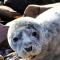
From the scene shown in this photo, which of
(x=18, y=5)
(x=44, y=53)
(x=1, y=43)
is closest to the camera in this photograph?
(x=44, y=53)

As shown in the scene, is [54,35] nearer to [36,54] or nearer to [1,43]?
[36,54]

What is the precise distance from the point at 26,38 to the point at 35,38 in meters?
0.09

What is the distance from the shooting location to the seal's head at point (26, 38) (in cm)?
270

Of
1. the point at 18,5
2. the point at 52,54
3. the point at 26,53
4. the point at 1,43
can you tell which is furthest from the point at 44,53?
the point at 18,5

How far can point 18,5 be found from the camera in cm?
538

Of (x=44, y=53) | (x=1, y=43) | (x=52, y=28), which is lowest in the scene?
(x=1, y=43)

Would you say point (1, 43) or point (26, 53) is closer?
point (26, 53)

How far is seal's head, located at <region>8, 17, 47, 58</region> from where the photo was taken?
106 inches

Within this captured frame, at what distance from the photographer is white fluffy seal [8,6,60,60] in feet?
8.93

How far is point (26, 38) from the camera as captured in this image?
2727 millimetres

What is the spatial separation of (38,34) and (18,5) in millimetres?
2613

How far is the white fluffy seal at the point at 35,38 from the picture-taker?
2.72m

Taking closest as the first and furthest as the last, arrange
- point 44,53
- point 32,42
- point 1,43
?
point 32,42 < point 44,53 < point 1,43

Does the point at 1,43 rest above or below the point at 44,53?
below
